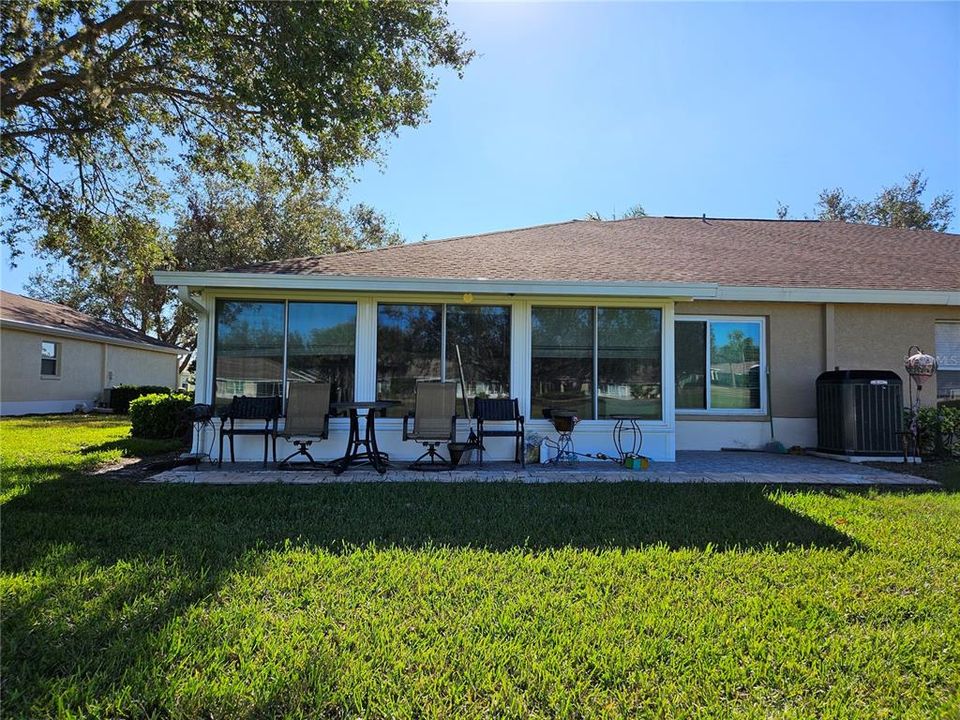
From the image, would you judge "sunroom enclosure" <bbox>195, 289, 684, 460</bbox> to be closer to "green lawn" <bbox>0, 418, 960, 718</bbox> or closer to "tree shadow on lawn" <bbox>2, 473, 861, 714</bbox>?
"tree shadow on lawn" <bbox>2, 473, 861, 714</bbox>

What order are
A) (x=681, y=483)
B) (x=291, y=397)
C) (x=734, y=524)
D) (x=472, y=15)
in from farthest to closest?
(x=472, y=15)
(x=291, y=397)
(x=681, y=483)
(x=734, y=524)

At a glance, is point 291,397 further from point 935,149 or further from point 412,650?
point 935,149

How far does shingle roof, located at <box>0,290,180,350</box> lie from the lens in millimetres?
15823

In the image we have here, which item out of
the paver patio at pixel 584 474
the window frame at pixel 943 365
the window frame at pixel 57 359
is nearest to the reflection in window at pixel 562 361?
the paver patio at pixel 584 474

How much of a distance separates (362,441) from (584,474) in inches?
110

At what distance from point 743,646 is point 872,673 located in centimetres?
49

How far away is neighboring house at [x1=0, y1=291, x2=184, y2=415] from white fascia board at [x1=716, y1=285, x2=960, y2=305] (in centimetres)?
1782

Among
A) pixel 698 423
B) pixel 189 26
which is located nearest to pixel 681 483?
pixel 698 423

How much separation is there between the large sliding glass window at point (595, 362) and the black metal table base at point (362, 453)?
2.22m

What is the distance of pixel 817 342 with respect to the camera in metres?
8.81

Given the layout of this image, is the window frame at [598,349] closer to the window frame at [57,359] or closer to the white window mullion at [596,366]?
the white window mullion at [596,366]

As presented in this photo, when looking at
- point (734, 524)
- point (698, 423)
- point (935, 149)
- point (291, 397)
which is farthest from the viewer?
point (935, 149)

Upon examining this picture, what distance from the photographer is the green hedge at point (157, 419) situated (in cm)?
977

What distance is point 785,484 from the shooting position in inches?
237
